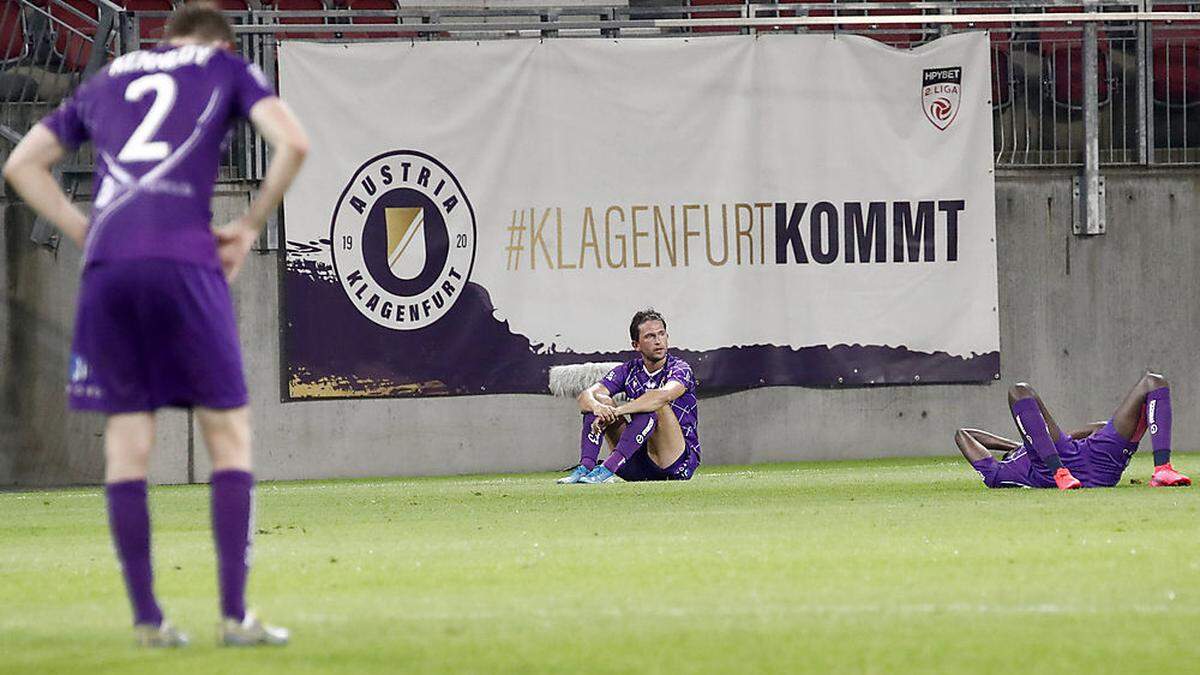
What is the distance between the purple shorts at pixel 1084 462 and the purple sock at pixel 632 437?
9.30ft

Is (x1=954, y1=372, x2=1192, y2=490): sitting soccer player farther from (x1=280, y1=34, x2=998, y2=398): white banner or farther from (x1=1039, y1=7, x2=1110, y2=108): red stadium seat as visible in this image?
(x1=1039, y1=7, x2=1110, y2=108): red stadium seat

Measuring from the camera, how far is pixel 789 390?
55.8ft

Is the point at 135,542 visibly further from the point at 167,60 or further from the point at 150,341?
the point at 167,60

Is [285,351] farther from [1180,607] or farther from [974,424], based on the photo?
[1180,607]

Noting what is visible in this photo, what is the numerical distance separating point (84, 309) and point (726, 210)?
472 inches

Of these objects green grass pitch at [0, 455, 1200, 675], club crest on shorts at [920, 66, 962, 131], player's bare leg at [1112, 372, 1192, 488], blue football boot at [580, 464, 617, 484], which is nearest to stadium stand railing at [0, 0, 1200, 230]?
club crest on shorts at [920, 66, 962, 131]

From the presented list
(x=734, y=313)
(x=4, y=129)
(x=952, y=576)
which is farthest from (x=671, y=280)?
(x=952, y=576)

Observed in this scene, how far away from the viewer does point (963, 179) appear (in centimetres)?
1717

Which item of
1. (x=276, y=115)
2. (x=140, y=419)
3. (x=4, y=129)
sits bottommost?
(x=140, y=419)

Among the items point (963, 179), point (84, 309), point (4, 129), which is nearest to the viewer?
point (84, 309)

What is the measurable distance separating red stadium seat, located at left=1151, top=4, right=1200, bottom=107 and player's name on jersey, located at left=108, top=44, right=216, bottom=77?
13434 millimetres

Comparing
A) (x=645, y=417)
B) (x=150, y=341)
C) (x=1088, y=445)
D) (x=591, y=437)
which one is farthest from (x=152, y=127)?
(x=591, y=437)

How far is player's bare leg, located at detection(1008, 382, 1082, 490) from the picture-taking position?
11.3m

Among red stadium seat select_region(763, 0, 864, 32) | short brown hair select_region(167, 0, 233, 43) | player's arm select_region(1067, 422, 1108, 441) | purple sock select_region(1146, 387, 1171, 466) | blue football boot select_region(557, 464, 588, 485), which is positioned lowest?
blue football boot select_region(557, 464, 588, 485)
